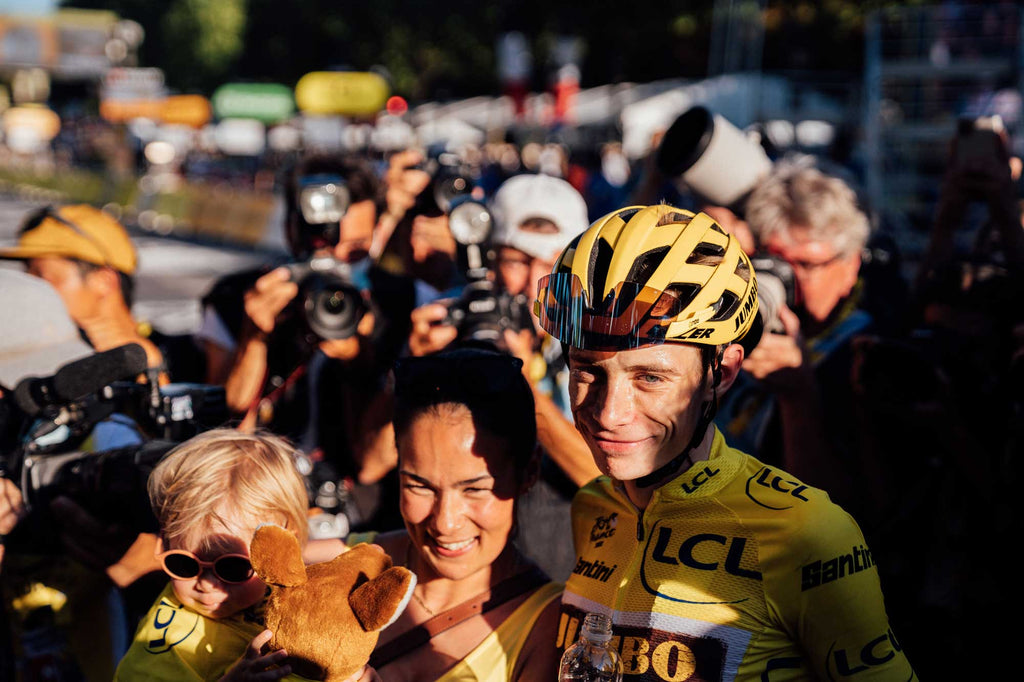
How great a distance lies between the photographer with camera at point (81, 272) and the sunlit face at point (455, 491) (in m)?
1.91

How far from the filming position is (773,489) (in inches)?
76.9

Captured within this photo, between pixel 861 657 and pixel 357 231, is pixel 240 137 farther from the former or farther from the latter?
pixel 861 657

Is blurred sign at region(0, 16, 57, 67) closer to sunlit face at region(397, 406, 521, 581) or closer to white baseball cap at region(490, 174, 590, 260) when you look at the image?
white baseball cap at region(490, 174, 590, 260)

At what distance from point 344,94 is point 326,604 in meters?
32.3

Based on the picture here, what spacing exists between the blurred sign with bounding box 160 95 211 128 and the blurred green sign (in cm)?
516

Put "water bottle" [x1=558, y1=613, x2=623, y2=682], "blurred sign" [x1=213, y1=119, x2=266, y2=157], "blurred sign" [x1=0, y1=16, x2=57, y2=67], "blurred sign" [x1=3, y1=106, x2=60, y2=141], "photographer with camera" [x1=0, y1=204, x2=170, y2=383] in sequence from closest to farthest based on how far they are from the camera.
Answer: "water bottle" [x1=558, y1=613, x2=623, y2=682] → "photographer with camera" [x1=0, y1=204, x2=170, y2=383] → "blurred sign" [x1=213, y1=119, x2=266, y2=157] → "blurred sign" [x1=0, y1=16, x2=57, y2=67] → "blurred sign" [x1=3, y1=106, x2=60, y2=141]

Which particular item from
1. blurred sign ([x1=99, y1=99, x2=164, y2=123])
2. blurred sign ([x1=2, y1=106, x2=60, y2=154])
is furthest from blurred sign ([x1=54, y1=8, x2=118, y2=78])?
blurred sign ([x1=2, y1=106, x2=60, y2=154])

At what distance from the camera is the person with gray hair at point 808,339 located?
9.24 ft

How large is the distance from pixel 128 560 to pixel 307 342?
85 cm

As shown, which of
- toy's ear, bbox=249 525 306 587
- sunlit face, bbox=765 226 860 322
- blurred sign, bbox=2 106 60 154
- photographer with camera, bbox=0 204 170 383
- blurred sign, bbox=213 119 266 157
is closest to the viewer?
toy's ear, bbox=249 525 306 587

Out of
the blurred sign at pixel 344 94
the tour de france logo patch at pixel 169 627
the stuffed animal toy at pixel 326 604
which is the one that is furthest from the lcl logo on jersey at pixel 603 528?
the blurred sign at pixel 344 94

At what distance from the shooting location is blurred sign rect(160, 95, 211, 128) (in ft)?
161

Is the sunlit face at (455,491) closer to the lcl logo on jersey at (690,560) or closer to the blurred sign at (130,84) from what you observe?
the lcl logo on jersey at (690,560)

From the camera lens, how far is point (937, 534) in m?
3.26
